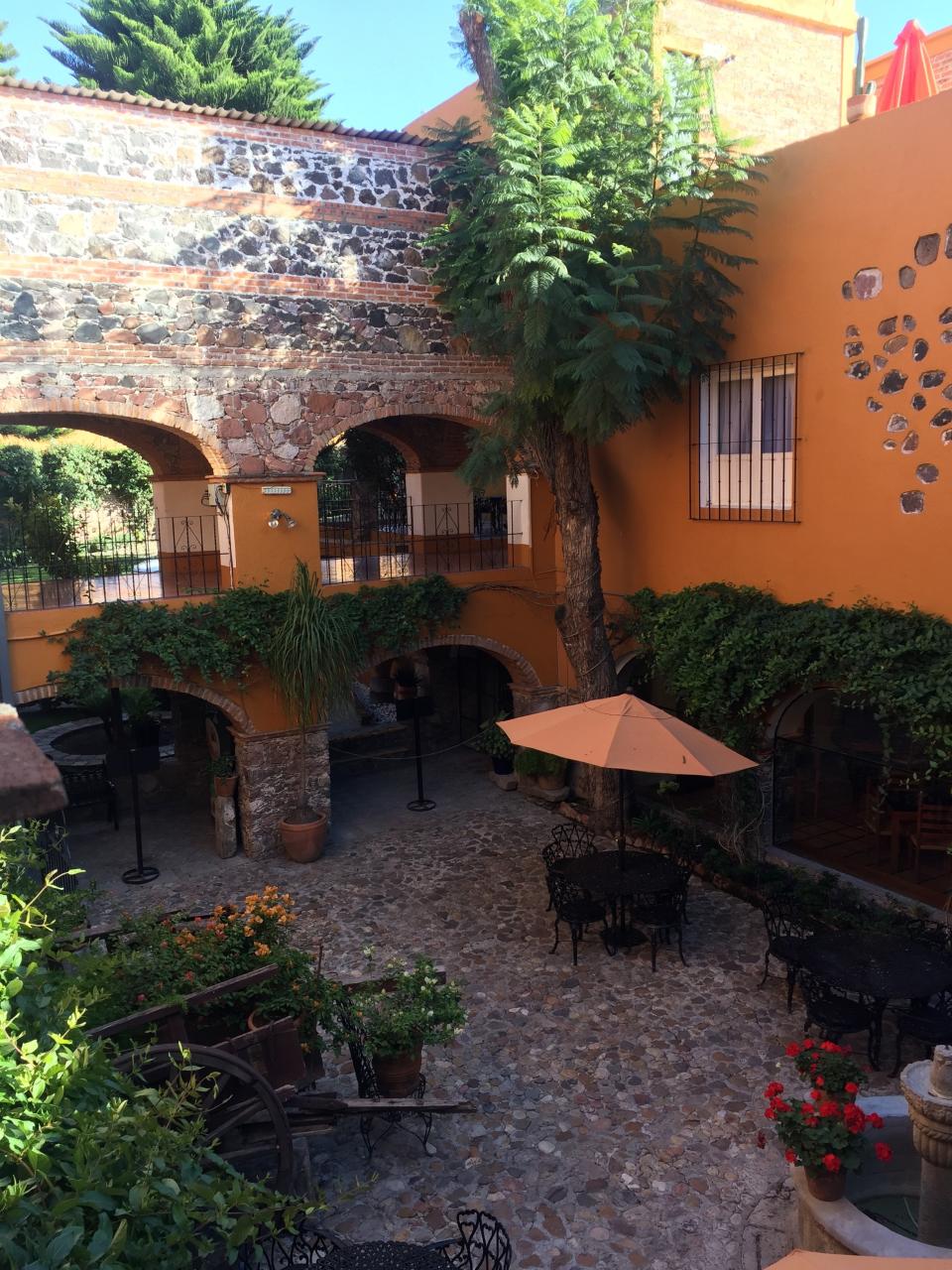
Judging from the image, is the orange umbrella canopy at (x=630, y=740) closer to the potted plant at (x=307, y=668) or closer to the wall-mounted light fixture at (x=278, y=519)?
the potted plant at (x=307, y=668)

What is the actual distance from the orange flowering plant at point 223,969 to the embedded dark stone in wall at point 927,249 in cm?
749

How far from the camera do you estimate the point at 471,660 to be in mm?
16672

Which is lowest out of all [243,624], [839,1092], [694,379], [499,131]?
[839,1092]

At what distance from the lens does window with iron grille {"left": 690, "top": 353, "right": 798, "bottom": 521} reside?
390 inches

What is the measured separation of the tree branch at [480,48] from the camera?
34.3ft

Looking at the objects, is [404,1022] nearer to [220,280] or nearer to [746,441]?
[746,441]

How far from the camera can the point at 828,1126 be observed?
515cm

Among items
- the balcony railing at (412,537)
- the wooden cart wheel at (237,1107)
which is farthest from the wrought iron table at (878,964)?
the balcony railing at (412,537)

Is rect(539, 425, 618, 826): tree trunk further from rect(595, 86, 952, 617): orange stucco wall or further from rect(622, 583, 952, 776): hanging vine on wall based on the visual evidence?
rect(595, 86, 952, 617): orange stucco wall

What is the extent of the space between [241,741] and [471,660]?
5.65 meters

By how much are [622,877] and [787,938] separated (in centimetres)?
159

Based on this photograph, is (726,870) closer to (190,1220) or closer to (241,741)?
(241,741)

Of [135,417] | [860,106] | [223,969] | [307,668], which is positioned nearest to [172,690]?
[307,668]

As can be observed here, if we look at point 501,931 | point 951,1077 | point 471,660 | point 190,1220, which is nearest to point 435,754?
point 471,660
